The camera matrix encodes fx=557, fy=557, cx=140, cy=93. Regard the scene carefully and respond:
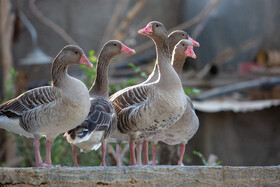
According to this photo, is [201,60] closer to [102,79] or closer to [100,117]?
[102,79]

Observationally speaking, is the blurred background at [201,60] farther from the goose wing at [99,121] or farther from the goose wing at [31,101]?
the goose wing at [31,101]

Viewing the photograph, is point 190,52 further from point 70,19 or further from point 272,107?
point 70,19

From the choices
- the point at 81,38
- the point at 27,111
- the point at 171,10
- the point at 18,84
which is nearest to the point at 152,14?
the point at 171,10

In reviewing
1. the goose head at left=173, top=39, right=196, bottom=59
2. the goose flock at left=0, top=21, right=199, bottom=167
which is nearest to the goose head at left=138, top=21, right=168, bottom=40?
the goose flock at left=0, top=21, right=199, bottom=167

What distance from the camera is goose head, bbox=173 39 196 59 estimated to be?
5919 millimetres

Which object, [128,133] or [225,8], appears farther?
[225,8]

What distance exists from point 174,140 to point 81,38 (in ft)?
29.0

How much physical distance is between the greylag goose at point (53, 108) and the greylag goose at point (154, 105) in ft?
2.06

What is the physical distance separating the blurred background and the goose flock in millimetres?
2171

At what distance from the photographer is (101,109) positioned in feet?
17.4

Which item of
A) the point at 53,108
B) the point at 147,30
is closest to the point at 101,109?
the point at 53,108

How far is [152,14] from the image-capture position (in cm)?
1459

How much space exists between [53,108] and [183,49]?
1.71m

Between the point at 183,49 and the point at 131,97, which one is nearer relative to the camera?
the point at 131,97
